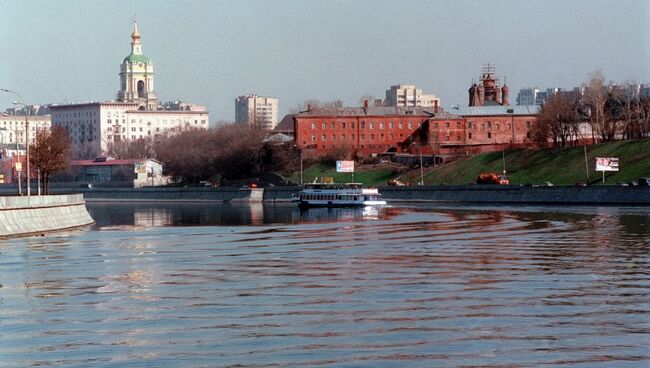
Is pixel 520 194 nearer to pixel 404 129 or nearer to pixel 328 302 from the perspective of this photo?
pixel 404 129

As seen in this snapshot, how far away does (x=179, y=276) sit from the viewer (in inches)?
1544

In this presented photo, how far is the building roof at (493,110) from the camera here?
17723cm

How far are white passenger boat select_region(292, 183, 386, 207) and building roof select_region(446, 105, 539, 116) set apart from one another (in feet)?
197

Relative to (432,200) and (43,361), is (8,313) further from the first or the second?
(432,200)

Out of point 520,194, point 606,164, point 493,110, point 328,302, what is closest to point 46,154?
point 520,194

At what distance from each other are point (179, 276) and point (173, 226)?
38925mm

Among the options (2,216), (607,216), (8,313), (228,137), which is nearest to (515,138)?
(228,137)

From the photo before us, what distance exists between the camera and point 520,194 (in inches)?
4550

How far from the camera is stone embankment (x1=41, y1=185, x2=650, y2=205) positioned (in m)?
104

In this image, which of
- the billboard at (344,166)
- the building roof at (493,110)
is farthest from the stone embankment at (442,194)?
the building roof at (493,110)

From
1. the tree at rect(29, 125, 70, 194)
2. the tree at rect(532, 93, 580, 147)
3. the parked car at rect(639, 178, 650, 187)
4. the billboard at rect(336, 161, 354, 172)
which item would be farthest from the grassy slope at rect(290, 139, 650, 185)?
the tree at rect(29, 125, 70, 194)

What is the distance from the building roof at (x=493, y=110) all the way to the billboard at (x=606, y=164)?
61.1 m

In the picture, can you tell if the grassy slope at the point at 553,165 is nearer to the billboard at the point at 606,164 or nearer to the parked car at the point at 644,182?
the billboard at the point at 606,164

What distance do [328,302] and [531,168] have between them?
4247 inches
